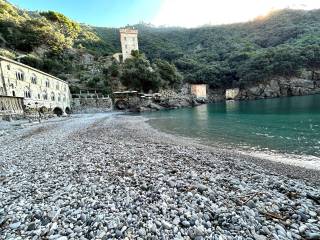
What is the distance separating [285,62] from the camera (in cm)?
9138

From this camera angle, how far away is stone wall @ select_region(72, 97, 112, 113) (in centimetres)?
6781

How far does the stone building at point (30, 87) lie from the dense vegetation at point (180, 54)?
2047 cm

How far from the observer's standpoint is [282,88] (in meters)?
94.4

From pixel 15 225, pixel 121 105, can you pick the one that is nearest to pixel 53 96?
pixel 121 105

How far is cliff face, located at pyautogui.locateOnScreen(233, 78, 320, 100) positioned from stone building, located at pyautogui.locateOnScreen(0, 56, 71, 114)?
275 ft

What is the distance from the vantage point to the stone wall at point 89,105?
6781 cm

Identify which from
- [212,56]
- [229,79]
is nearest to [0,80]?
[229,79]

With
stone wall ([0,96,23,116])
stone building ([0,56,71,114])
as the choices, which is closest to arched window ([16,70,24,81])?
stone building ([0,56,71,114])

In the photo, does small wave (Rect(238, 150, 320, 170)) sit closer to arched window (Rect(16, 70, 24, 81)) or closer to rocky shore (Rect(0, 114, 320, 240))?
rocky shore (Rect(0, 114, 320, 240))

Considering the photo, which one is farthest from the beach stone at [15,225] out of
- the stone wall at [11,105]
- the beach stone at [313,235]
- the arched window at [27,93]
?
the arched window at [27,93]

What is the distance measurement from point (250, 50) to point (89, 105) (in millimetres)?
98264

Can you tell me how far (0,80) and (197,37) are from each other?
156454mm

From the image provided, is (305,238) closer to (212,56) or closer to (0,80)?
(0,80)

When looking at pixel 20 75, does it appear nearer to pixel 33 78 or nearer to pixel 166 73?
pixel 33 78
